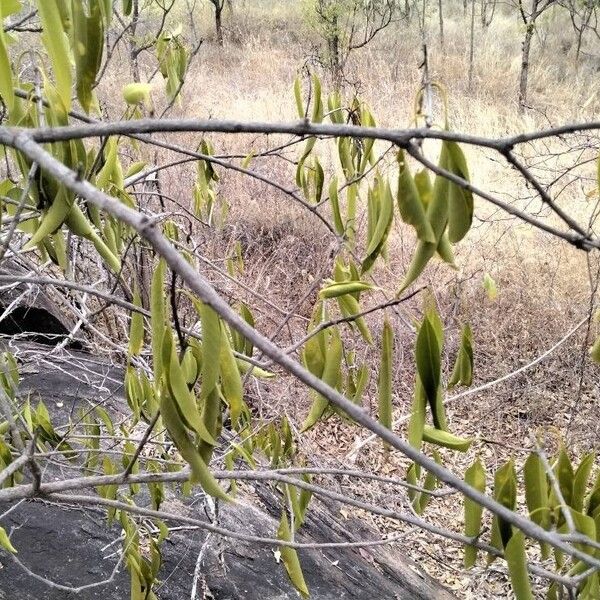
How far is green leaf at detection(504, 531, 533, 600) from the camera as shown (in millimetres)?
553

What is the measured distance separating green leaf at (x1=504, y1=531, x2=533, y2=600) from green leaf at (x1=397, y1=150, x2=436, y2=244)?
0.27 meters

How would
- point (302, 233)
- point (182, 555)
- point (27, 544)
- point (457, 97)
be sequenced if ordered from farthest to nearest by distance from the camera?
point (457, 97) < point (302, 233) < point (182, 555) < point (27, 544)

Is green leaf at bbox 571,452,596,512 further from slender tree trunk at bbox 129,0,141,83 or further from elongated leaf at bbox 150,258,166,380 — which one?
slender tree trunk at bbox 129,0,141,83

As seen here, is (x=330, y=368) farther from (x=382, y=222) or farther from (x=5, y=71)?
(x=5, y=71)

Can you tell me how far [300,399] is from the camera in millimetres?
3236

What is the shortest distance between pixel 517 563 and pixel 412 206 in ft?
1.07

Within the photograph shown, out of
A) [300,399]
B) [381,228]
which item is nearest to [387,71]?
[300,399]

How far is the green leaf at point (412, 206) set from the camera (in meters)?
0.52

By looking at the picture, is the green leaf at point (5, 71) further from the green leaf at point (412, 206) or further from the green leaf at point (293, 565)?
the green leaf at point (293, 565)

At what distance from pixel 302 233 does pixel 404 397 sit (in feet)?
5.04

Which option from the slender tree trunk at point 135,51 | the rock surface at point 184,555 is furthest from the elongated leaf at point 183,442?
the slender tree trunk at point 135,51

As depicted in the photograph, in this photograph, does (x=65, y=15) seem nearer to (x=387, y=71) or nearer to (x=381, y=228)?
(x=381, y=228)

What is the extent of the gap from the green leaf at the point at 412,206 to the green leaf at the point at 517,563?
272 millimetres

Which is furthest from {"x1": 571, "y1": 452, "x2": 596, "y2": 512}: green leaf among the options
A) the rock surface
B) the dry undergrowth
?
the rock surface
